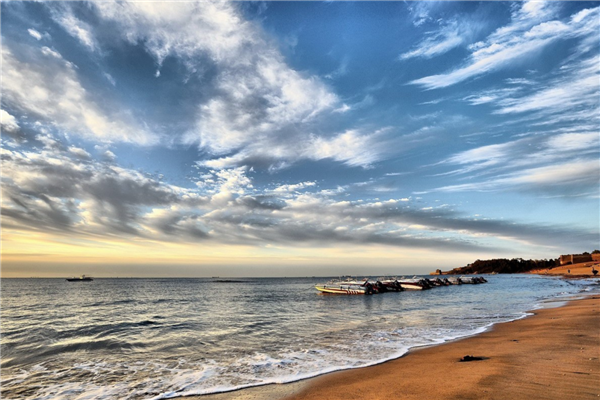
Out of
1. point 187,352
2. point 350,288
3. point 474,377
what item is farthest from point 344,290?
point 474,377

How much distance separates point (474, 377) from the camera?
9.24 m

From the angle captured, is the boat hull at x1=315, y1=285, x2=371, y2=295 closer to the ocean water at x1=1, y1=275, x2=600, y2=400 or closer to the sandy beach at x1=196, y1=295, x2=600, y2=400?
the ocean water at x1=1, y1=275, x2=600, y2=400

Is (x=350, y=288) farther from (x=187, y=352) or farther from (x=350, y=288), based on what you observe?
(x=187, y=352)

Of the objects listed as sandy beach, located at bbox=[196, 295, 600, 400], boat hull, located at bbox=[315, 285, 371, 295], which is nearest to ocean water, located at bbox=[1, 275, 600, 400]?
sandy beach, located at bbox=[196, 295, 600, 400]

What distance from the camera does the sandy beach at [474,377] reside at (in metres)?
8.09

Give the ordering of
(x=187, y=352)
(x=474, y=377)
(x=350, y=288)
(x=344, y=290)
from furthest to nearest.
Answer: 1. (x=350, y=288)
2. (x=344, y=290)
3. (x=187, y=352)
4. (x=474, y=377)

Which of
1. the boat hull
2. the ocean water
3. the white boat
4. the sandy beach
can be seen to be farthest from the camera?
the white boat

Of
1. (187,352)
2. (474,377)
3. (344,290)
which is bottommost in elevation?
(344,290)

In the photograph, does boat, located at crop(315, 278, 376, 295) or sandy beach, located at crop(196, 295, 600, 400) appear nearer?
sandy beach, located at crop(196, 295, 600, 400)

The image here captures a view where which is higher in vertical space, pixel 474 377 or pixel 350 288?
pixel 474 377

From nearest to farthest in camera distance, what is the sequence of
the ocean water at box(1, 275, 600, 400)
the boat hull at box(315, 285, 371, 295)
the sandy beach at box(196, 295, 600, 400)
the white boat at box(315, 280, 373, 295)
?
1. the sandy beach at box(196, 295, 600, 400)
2. the ocean water at box(1, 275, 600, 400)
3. the boat hull at box(315, 285, 371, 295)
4. the white boat at box(315, 280, 373, 295)

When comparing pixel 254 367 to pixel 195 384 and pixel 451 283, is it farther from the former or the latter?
pixel 451 283

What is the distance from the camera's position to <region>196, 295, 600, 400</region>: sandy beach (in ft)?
26.6

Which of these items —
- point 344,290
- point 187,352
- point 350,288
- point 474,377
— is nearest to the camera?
point 474,377
